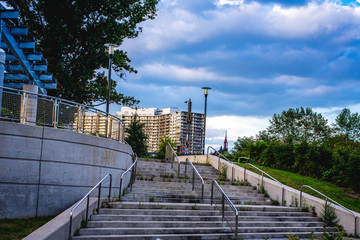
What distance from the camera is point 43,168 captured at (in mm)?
10438

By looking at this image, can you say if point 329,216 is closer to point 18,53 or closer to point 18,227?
point 18,227

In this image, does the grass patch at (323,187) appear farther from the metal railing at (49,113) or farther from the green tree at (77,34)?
the green tree at (77,34)

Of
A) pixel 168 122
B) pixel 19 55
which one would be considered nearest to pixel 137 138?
pixel 19 55

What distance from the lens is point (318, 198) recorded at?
1392 cm

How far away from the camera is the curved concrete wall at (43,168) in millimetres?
9852

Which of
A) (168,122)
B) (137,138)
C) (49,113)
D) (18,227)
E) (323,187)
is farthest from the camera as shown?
(168,122)

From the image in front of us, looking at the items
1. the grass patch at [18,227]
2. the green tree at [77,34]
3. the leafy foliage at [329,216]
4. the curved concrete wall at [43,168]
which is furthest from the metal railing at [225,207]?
the green tree at [77,34]

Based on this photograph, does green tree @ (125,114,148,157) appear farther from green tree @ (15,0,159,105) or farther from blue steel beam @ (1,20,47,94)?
blue steel beam @ (1,20,47,94)

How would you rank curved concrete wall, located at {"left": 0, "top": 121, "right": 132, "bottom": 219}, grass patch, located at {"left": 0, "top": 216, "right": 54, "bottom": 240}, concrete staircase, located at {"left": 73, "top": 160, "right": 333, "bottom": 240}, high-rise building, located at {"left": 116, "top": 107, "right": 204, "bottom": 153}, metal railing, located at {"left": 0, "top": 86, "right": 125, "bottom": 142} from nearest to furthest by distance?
grass patch, located at {"left": 0, "top": 216, "right": 54, "bottom": 240} < concrete staircase, located at {"left": 73, "top": 160, "right": 333, "bottom": 240} < curved concrete wall, located at {"left": 0, "top": 121, "right": 132, "bottom": 219} < metal railing, located at {"left": 0, "top": 86, "right": 125, "bottom": 142} < high-rise building, located at {"left": 116, "top": 107, "right": 204, "bottom": 153}

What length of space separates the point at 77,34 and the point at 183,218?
1650cm

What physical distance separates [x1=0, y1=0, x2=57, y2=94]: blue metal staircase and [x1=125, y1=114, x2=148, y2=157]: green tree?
30.5 ft

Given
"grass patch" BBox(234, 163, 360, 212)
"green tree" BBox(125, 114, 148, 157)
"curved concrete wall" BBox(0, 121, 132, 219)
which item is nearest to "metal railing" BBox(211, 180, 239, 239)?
"curved concrete wall" BBox(0, 121, 132, 219)

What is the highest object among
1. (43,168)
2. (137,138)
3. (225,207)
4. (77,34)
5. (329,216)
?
(77,34)

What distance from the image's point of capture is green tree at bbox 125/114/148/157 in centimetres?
2764
